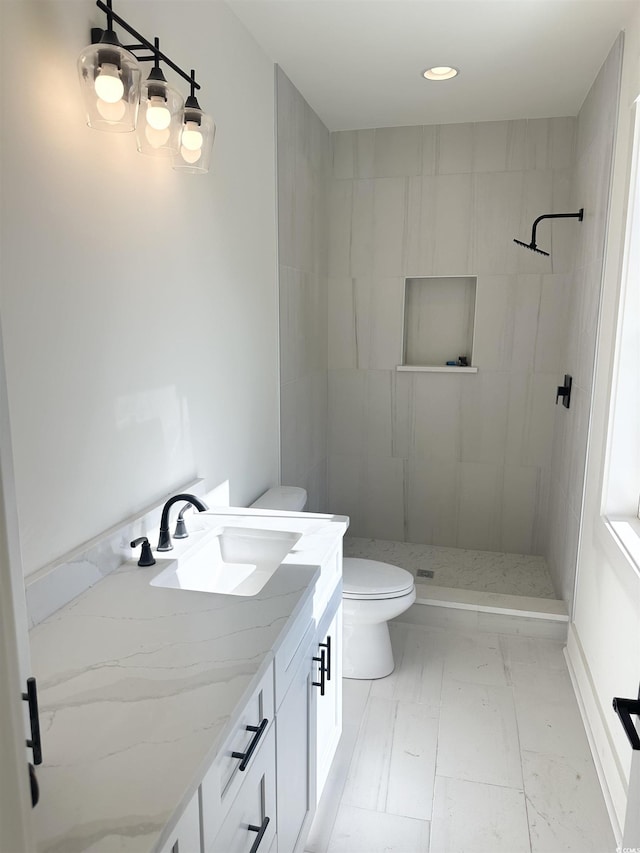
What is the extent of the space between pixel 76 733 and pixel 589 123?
320 centimetres

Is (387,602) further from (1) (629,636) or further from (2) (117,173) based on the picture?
(2) (117,173)

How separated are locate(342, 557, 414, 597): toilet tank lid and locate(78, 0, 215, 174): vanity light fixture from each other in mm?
1722

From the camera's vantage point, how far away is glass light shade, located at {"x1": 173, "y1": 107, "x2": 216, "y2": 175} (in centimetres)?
160

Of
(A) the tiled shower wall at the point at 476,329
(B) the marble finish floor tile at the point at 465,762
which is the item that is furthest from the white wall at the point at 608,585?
(A) the tiled shower wall at the point at 476,329

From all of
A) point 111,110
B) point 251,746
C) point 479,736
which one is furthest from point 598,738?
point 111,110

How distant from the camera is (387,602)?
8.50 ft

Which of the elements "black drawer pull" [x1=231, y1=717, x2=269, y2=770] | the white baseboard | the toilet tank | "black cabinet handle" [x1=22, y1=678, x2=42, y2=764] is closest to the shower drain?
the white baseboard

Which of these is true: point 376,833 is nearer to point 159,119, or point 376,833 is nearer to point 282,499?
point 282,499

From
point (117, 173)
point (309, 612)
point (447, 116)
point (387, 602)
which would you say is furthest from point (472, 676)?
point (447, 116)

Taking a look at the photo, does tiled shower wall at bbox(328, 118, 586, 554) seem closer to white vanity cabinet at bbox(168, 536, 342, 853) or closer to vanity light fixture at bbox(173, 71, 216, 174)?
white vanity cabinet at bbox(168, 536, 342, 853)

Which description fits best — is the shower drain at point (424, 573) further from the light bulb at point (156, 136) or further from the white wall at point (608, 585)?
the light bulb at point (156, 136)

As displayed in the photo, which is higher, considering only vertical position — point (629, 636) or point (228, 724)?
point (228, 724)

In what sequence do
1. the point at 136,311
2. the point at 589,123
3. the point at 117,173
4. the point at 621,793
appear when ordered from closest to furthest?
1. the point at 117,173
2. the point at 136,311
3. the point at 621,793
4. the point at 589,123

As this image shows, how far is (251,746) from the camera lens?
1155mm
